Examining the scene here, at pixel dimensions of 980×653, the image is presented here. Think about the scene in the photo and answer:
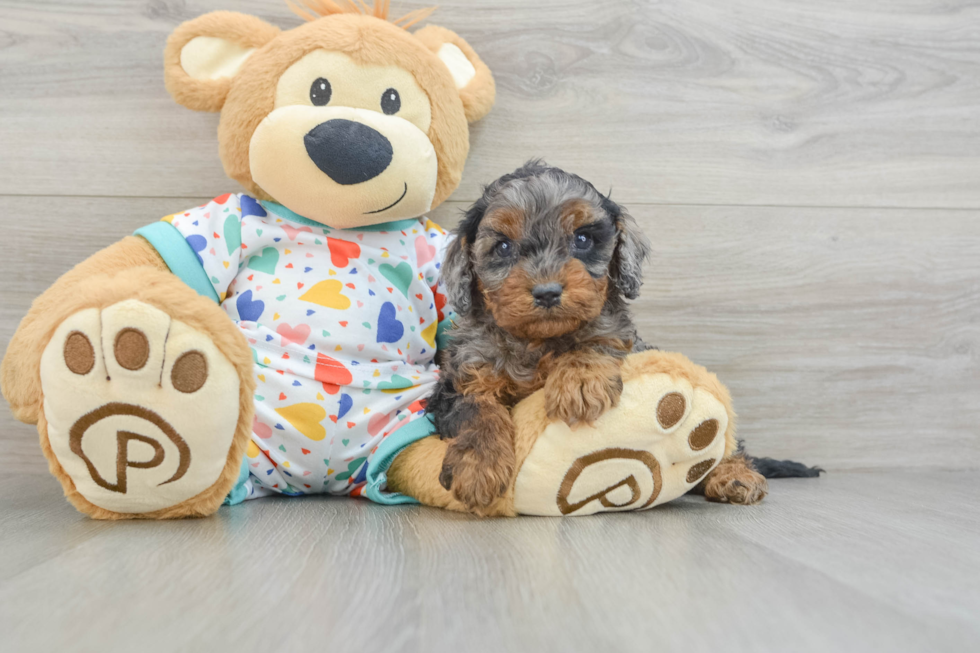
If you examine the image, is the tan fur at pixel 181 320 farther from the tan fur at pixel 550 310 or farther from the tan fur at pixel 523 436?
the tan fur at pixel 550 310

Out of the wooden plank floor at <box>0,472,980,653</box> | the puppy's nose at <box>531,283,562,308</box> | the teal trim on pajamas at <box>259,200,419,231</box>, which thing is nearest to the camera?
the wooden plank floor at <box>0,472,980,653</box>

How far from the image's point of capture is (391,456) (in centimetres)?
175

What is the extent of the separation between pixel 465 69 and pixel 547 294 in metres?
0.95

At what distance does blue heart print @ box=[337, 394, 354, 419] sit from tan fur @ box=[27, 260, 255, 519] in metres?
0.33

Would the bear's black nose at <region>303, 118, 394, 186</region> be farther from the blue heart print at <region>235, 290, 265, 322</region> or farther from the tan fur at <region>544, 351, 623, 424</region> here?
the tan fur at <region>544, 351, 623, 424</region>

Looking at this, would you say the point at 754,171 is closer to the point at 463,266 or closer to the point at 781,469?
the point at 781,469

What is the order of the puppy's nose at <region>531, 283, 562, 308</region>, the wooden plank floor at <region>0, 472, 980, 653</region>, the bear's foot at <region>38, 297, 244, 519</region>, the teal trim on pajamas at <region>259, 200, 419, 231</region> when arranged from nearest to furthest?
the wooden plank floor at <region>0, 472, 980, 653</region> → the bear's foot at <region>38, 297, 244, 519</region> → the puppy's nose at <region>531, 283, 562, 308</region> → the teal trim on pajamas at <region>259, 200, 419, 231</region>

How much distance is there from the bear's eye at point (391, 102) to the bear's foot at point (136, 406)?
74 cm

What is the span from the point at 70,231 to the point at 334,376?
3.58 ft

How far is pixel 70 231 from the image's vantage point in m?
2.17

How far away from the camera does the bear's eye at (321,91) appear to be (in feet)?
5.78

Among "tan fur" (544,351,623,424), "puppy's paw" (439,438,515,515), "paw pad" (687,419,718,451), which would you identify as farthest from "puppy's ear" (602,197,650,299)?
"puppy's paw" (439,438,515,515)

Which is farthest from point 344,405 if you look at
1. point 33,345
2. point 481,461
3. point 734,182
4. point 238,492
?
point 734,182

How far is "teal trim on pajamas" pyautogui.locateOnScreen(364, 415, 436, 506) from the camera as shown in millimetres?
1730
